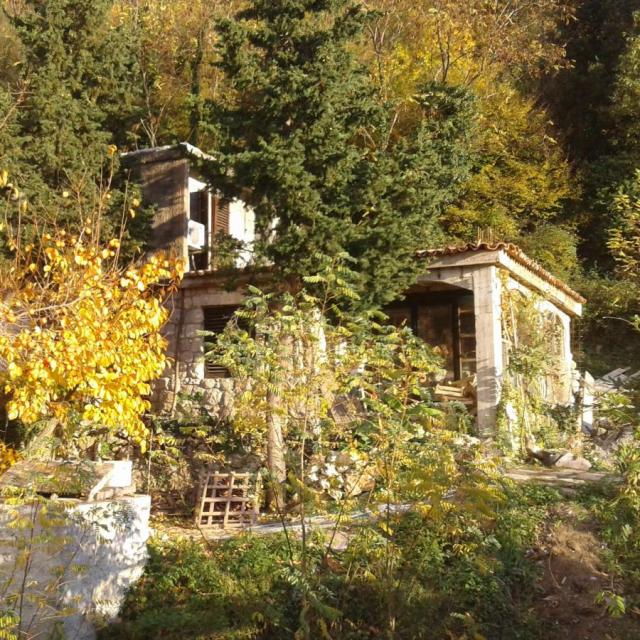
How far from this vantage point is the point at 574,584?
24.4 feet

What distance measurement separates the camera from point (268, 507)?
10.4 m

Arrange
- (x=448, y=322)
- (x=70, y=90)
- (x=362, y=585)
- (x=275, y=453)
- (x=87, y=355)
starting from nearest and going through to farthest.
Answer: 1. (x=87, y=355)
2. (x=362, y=585)
3. (x=275, y=453)
4. (x=70, y=90)
5. (x=448, y=322)

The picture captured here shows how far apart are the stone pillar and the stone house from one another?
0.6 inches

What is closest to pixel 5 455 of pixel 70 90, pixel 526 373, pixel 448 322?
pixel 526 373

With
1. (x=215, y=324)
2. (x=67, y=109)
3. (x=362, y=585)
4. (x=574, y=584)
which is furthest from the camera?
(x=215, y=324)

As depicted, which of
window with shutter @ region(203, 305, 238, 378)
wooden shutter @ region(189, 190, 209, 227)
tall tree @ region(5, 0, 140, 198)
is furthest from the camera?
wooden shutter @ region(189, 190, 209, 227)

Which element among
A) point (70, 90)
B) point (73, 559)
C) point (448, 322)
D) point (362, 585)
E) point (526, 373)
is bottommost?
point (362, 585)

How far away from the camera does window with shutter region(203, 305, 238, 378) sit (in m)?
14.0

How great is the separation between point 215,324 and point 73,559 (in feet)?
24.7

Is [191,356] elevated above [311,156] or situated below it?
below

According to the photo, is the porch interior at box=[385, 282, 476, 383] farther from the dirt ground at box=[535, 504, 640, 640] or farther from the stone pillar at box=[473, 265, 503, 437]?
the dirt ground at box=[535, 504, 640, 640]

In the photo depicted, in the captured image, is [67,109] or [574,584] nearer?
[574,584]

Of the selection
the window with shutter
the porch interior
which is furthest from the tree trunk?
the porch interior

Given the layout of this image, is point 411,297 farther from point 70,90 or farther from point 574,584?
point 574,584
